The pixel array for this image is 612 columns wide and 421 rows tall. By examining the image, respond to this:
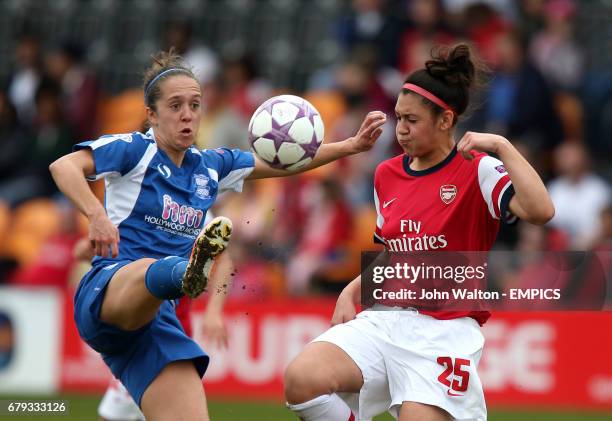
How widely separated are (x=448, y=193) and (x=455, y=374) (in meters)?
0.89

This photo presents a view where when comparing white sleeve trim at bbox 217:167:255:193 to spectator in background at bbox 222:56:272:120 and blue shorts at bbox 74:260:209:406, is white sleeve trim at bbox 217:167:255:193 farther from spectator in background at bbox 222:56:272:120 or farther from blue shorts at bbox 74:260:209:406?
spectator in background at bbox 222:56:272:120

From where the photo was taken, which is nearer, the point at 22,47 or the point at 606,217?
the point at 606,217

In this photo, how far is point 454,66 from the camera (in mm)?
5898

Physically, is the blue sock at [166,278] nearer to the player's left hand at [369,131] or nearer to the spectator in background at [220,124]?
the player's left hand at [369,131]

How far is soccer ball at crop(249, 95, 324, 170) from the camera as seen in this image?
6.21 m

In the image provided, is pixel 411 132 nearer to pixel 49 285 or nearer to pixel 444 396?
pixel 444 396

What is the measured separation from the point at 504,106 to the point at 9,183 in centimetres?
601

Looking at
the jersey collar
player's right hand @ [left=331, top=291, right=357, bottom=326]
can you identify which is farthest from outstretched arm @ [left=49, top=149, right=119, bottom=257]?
the jersey collar

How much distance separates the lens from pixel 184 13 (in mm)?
15055

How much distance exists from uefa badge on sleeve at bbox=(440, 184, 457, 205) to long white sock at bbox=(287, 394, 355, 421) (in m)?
1.12

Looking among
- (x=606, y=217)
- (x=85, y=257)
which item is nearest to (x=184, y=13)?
(x=606, y=217)

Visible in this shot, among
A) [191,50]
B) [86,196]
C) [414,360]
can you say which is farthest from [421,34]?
[86,196]

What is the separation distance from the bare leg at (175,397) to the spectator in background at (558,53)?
7406 millimetres

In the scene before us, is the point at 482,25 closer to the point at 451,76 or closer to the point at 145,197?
the point at 451,76
